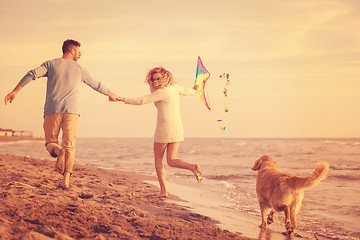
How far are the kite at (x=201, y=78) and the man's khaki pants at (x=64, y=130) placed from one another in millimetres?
2231

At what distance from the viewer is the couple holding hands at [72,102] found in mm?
5121

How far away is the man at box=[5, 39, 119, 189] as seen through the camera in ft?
16.8

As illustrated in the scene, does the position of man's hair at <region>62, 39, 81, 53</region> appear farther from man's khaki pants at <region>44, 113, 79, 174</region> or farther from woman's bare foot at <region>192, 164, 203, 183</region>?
woman's bare foot at <region>192, 164, 203, 183</region>

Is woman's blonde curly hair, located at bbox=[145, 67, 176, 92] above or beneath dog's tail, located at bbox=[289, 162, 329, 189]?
above

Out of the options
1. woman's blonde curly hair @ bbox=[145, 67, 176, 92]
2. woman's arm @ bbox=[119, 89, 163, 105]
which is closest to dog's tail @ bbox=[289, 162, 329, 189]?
woman's arm @ bbox=[119, 89, 163, 105]

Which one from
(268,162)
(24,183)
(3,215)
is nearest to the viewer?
(3,215)

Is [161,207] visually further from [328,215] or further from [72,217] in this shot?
[328,215]

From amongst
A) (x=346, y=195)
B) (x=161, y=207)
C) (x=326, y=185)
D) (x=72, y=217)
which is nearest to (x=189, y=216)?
(x=161, y=207)

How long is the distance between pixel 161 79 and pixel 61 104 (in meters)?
1.54

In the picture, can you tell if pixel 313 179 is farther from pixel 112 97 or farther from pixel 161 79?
pixel 112 97

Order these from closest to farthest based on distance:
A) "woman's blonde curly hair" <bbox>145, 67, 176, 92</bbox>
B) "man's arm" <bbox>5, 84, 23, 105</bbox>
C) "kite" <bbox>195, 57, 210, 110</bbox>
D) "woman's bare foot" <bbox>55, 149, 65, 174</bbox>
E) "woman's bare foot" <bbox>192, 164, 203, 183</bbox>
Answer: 1. "man's arm" <bbox>5, 84, 23, 105</bbox>
2. "woman's bare foot" <bbox>55, 149, 65, 174</bbox>
3. "woman's bare foot" <bbox>192, 164, 203, 183</bbox>
4. "woman's blonde curly hair" <bbox>145, 67, 176, 92</bbox>
5. "kite" <bbox>195, 57, 210, 110</bbox>

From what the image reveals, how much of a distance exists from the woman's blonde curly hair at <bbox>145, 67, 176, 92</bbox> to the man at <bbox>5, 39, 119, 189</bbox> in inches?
43.2

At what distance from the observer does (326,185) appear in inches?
372

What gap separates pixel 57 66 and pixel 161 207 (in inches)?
98.5
